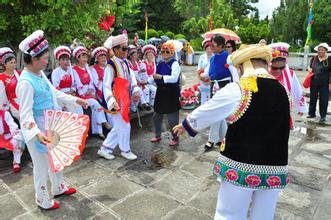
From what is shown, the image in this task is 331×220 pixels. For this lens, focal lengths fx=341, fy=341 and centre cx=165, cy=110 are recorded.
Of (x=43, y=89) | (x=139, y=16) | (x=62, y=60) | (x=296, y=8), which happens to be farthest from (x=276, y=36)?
(x=43, y=89)

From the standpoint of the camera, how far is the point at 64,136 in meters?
3.82

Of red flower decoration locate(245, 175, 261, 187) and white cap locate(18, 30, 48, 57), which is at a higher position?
white cap locate(18, 30, 48, 57)

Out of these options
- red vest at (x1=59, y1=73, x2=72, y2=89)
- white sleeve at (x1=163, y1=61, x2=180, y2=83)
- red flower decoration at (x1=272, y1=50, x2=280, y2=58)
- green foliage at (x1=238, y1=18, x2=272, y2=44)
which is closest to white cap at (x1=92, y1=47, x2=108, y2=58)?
red vest at (x1=59, y1=73, x2=72, y2=89)

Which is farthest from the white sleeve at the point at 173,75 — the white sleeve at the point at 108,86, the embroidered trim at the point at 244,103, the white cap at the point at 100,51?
the embroidered trim at the point at 244,103

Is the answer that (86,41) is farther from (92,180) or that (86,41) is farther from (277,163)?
(277,163)

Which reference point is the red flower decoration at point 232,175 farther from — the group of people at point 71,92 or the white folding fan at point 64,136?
the group of people at point 71,92

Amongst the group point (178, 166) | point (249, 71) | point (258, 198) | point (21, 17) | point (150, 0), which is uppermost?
point (150, 0)

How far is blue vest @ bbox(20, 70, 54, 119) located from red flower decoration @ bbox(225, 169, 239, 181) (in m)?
2.28

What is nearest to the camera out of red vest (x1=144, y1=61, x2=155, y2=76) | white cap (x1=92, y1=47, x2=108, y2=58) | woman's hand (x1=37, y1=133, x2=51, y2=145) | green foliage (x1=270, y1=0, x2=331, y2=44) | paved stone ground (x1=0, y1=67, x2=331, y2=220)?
woman's hand (x1=37, y1=133, x2=51, y2=145)

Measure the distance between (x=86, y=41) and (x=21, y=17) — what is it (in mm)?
3131

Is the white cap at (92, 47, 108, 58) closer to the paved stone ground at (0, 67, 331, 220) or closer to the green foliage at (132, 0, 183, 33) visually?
the paved stone ground at (0, 67, 331, 220)

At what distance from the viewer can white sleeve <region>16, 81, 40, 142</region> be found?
3.65m

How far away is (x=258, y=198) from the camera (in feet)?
9.33

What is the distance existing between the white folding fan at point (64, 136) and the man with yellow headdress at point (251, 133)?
145 cm
